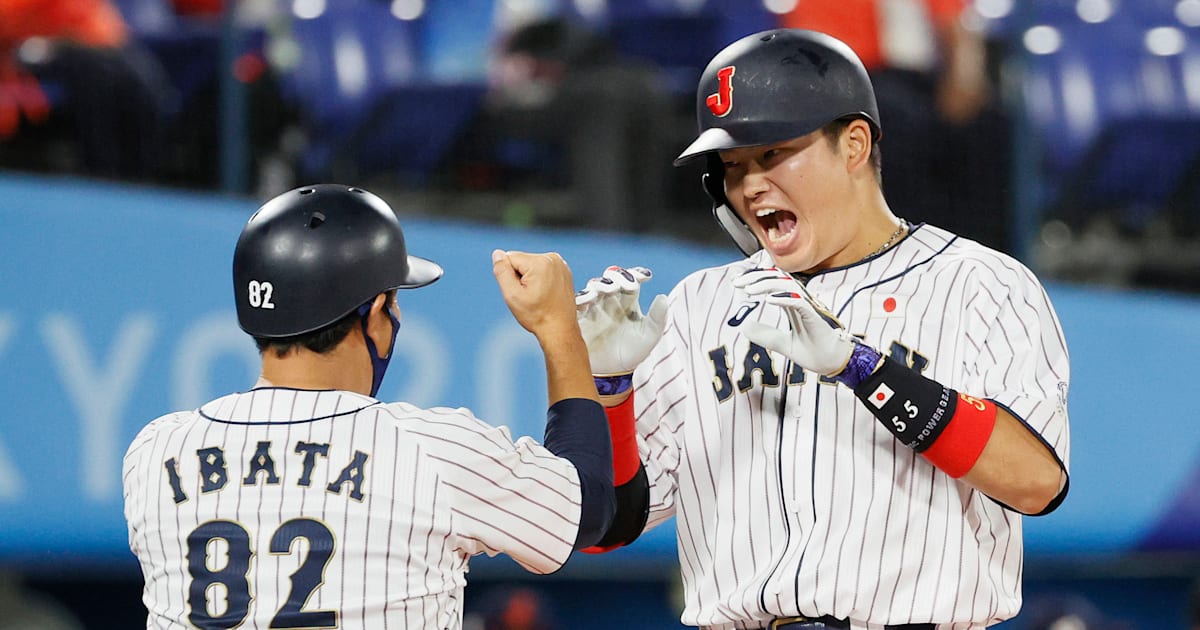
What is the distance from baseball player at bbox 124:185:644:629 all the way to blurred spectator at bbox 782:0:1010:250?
3152mm

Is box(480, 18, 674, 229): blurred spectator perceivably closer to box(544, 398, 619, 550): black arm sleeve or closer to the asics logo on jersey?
the asics logo on jersey

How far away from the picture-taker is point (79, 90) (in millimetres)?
4449

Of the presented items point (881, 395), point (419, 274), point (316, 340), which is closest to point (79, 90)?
point (419, 274)

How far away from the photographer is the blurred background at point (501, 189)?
14.4 ft

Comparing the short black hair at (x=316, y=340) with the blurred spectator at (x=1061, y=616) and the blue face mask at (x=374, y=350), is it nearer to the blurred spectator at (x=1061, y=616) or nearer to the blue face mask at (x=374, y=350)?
the blue face mask at (x=374, y=350)

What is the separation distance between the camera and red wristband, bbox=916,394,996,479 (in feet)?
7.34

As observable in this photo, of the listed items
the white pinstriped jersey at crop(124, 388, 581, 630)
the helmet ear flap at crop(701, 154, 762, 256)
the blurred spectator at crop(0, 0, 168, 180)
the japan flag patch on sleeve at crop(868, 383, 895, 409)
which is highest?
the blurred spectator at crop(0, 0, 168, 180)

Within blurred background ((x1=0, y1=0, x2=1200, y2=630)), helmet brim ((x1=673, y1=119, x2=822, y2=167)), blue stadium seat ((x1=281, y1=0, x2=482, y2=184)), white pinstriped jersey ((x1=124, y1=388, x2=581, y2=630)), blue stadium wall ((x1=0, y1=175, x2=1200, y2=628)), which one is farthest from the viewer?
blue stadium seat ((x1=281, y1=0, x2=482, y2=184))

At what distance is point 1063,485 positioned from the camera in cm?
233

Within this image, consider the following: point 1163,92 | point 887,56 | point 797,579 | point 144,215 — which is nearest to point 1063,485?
point 797,579

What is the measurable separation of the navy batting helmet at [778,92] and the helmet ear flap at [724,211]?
0.12m

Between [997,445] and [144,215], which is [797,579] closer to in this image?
[997,445]

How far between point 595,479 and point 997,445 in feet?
1.89

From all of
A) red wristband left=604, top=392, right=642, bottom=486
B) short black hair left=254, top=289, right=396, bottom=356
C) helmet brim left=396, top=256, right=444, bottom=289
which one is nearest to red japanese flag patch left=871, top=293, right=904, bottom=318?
red wristband left=604, top=392, right=642, bottom=486
